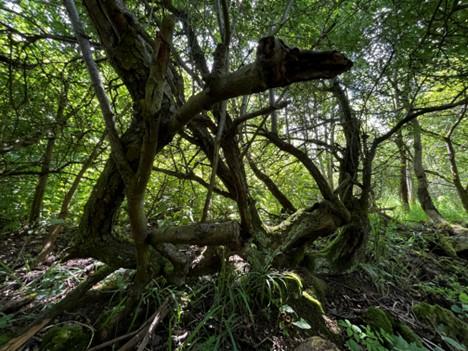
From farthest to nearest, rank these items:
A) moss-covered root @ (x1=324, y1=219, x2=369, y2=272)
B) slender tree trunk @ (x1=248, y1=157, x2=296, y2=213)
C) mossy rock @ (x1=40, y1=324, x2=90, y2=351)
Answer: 1. slender tree trunk @ (x1=248, y1=157, x2=296, y2=213)
2. moss-covered root @ (x1=324, y1=219, x2=369, y2=272)
3. mossy rock @ (x1=40, y1=324, x2=90, y2=351)

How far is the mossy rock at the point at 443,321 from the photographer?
148 cm

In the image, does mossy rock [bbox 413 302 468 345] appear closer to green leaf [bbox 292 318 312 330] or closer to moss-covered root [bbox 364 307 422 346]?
moss-covered root [bbox 364 307 422 346]

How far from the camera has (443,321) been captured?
1.55 metres

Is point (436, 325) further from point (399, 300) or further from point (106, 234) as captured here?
point (106, 234)

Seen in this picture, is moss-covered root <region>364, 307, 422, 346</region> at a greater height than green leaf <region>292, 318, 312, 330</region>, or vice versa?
green leaf <region>292, 318, 312, 330</region>

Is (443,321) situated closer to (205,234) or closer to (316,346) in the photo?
(316,346)

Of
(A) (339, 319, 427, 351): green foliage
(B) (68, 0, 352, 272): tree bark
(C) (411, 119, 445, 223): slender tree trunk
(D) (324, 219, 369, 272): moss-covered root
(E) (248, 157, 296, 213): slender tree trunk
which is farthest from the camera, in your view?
(C) (411, 119, 445, 223): slender tree trunk

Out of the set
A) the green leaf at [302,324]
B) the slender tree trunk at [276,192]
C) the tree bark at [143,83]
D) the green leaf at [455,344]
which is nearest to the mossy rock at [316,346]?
the green leaf at [302,324]

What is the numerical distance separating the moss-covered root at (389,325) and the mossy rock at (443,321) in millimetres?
234

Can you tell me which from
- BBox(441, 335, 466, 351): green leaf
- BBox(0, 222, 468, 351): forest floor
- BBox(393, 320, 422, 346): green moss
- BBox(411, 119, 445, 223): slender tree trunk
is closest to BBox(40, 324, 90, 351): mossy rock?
BBox(0, 222, 468, 351): forest floor

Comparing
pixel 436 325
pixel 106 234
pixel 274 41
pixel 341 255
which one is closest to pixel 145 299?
pixel 106 234

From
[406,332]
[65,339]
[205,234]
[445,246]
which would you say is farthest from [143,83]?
[445,246]

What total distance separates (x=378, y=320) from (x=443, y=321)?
58 centimetres

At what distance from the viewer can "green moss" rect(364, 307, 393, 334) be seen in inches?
54.0
